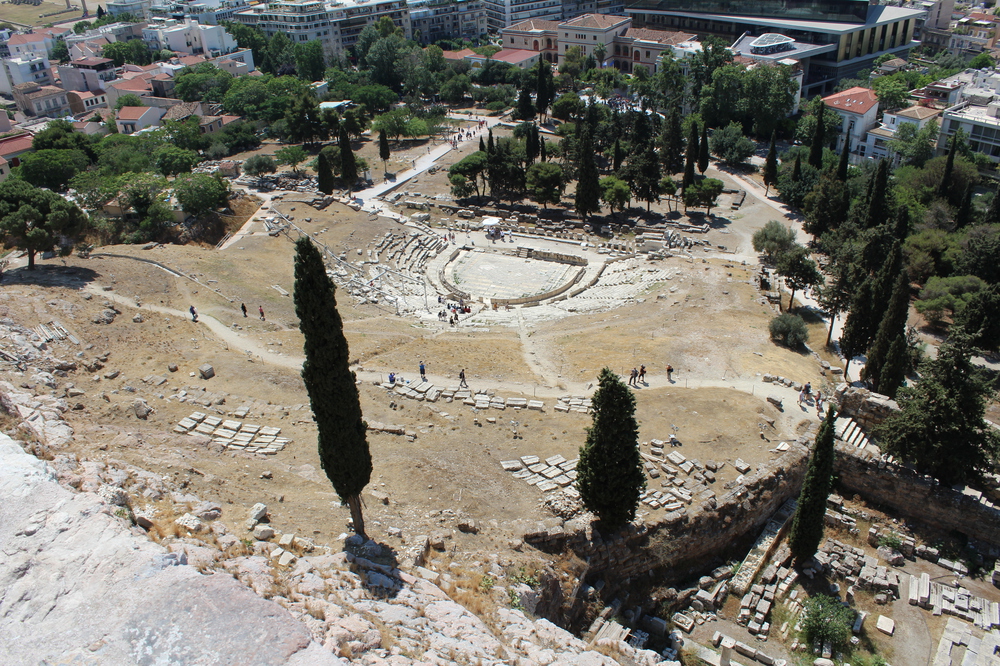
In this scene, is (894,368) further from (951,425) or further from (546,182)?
(546,182)

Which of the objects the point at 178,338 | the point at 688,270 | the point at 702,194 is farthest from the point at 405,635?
the point at 702,194

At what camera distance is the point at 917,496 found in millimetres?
30531

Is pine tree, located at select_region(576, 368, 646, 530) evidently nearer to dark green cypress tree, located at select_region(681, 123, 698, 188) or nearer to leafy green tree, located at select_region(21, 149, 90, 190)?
dark green cypress tree, located at select_region(681, 123, 698, 188)

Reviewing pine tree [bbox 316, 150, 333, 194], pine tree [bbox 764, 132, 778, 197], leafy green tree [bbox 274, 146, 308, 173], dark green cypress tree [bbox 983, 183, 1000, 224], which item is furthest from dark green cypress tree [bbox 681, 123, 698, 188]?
leafy green tree [bbox 274, 146, 308, 173]

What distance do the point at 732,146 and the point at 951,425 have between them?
205ft

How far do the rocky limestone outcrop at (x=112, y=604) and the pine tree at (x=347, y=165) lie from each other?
62.0 metres

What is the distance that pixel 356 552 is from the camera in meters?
21.8

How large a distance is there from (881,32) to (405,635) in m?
136

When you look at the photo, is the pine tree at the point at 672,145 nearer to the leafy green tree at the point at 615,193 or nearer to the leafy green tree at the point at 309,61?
the leafy green tree at the point at 615,193

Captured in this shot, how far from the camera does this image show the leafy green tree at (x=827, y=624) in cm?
2431

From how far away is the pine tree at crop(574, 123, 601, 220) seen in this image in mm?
66250

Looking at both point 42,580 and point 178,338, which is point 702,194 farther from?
point 42,580

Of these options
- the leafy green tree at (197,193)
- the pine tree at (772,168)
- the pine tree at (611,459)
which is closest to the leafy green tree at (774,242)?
the pine tree at (772,168)

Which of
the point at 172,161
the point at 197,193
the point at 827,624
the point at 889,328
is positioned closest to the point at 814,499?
the point at 827,624
